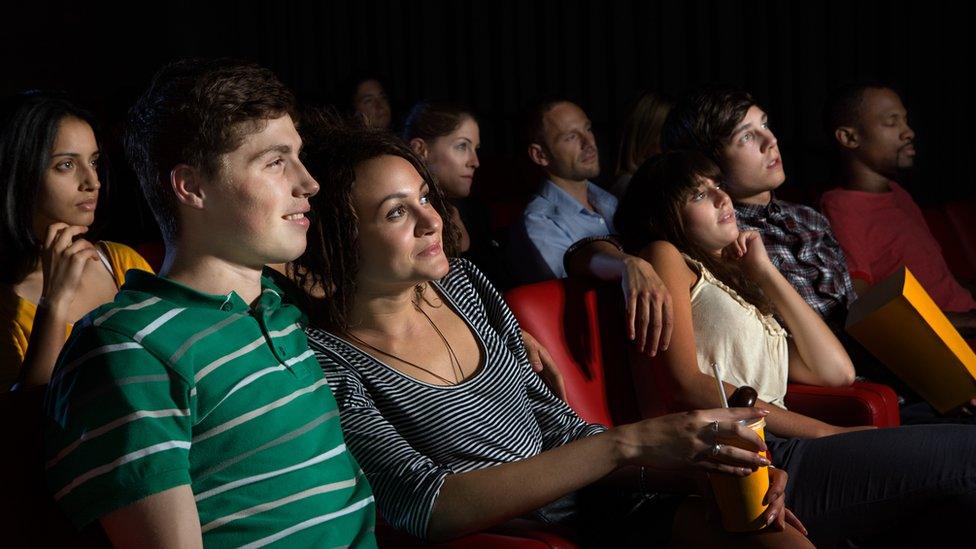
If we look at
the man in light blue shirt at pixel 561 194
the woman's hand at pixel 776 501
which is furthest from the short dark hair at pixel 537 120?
the woman's hand at pixel 776 501

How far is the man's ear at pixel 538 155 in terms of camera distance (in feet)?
11.3

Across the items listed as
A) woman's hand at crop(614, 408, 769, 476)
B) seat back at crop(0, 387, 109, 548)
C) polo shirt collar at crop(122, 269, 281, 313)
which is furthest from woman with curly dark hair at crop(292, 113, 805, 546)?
seat back at crop(0, 387, 109, 548)

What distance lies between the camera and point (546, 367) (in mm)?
1746

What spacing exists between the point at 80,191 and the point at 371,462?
100cm

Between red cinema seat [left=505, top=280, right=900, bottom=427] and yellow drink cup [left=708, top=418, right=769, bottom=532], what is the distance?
0.54 meters

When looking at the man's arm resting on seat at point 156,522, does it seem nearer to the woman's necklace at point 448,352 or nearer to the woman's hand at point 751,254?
the woman's necklace at point 448,352

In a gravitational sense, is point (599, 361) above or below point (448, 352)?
below

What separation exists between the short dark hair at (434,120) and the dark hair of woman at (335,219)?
72.2 inches

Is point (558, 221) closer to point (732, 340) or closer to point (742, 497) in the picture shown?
point (732, 340)

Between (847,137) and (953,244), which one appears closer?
(847,137)

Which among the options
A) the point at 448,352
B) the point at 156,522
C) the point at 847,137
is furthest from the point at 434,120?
the point at 156,522

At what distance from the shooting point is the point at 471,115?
11.2 feet

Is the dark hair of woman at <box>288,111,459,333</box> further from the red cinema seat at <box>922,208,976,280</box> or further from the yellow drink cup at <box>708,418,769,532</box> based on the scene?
the red cinema seat at <box>922,208,976,280</box>

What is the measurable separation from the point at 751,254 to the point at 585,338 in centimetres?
44
